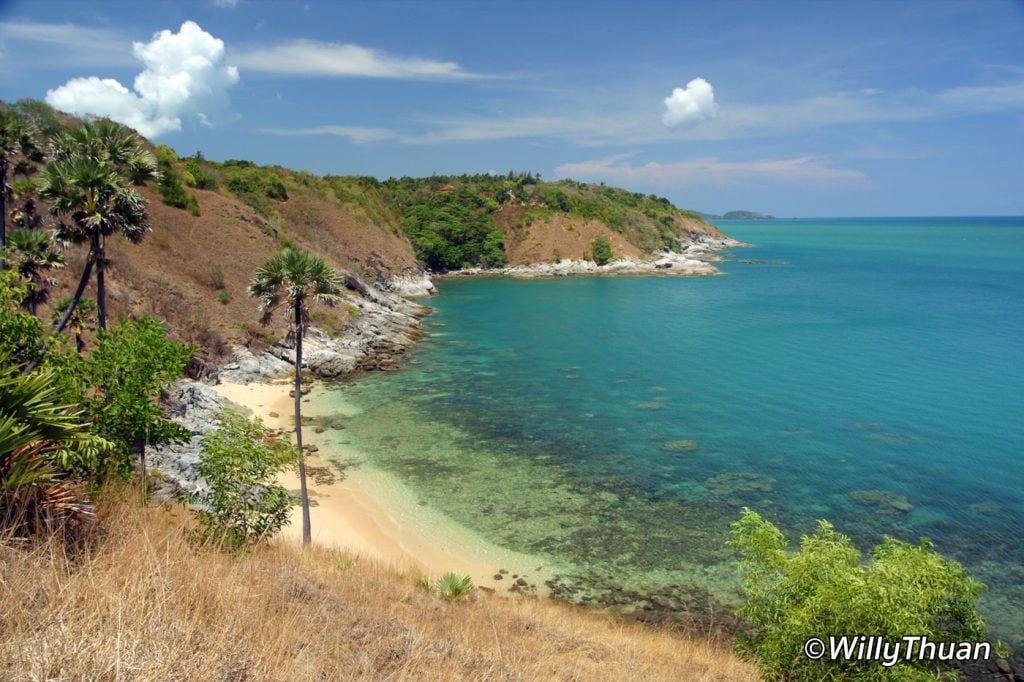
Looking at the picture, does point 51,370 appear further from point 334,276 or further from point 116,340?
point 334,276

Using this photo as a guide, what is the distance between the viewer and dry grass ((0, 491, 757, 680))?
5.95m

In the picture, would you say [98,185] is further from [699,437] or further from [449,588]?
[699,437]

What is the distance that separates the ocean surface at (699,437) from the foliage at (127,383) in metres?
14.7

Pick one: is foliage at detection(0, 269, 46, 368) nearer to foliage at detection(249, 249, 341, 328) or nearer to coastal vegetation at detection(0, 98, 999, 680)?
coastal vegetation at detection(0, 98, 999, 680)

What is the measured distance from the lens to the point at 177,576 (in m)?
8.01

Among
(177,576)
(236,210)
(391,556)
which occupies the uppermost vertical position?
(236,210)

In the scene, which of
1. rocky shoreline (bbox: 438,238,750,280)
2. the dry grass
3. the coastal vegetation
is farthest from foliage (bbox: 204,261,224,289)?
rocky shoreline (bbox: 438,238,750,280)

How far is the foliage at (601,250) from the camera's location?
12751cm

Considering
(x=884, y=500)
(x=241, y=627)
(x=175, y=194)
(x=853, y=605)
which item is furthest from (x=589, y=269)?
(x=241, y=627)

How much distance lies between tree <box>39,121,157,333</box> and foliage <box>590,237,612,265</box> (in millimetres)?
109266

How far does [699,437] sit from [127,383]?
30.4 m

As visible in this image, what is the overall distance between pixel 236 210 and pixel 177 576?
222ft

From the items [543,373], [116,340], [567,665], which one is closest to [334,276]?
[116,340]

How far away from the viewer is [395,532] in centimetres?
2480
